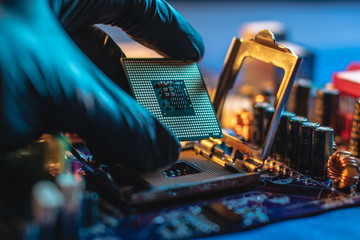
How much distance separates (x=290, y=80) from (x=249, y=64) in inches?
69.4

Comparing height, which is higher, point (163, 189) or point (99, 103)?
point (99, 103)

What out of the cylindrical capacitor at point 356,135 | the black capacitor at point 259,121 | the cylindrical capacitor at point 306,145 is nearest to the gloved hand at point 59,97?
→ the cylindrical capacitor at point 306,145

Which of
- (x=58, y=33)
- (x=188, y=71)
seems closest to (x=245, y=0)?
(x=188, y=71)

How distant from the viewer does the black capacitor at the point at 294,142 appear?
1.26m

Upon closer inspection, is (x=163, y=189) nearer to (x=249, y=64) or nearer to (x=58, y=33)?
(x=58, y=33)

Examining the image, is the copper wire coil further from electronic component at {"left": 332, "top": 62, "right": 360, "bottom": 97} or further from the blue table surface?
the blue table surface

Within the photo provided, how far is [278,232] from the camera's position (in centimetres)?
92

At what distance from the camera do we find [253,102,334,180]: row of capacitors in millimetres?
1192

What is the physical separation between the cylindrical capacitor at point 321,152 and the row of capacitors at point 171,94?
37 cm

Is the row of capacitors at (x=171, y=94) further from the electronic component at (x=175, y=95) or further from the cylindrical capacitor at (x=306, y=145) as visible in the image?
the cylindrical capacitor at (x=306, y=145)

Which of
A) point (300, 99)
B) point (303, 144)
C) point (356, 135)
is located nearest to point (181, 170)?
point (303, 144)

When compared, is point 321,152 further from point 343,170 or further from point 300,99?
point 300,99

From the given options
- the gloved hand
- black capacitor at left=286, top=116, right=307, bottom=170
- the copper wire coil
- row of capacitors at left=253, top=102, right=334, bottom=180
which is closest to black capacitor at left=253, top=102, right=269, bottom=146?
row of capacitors at left=253, top=102, right=334, bottom=180

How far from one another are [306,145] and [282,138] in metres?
0.12
